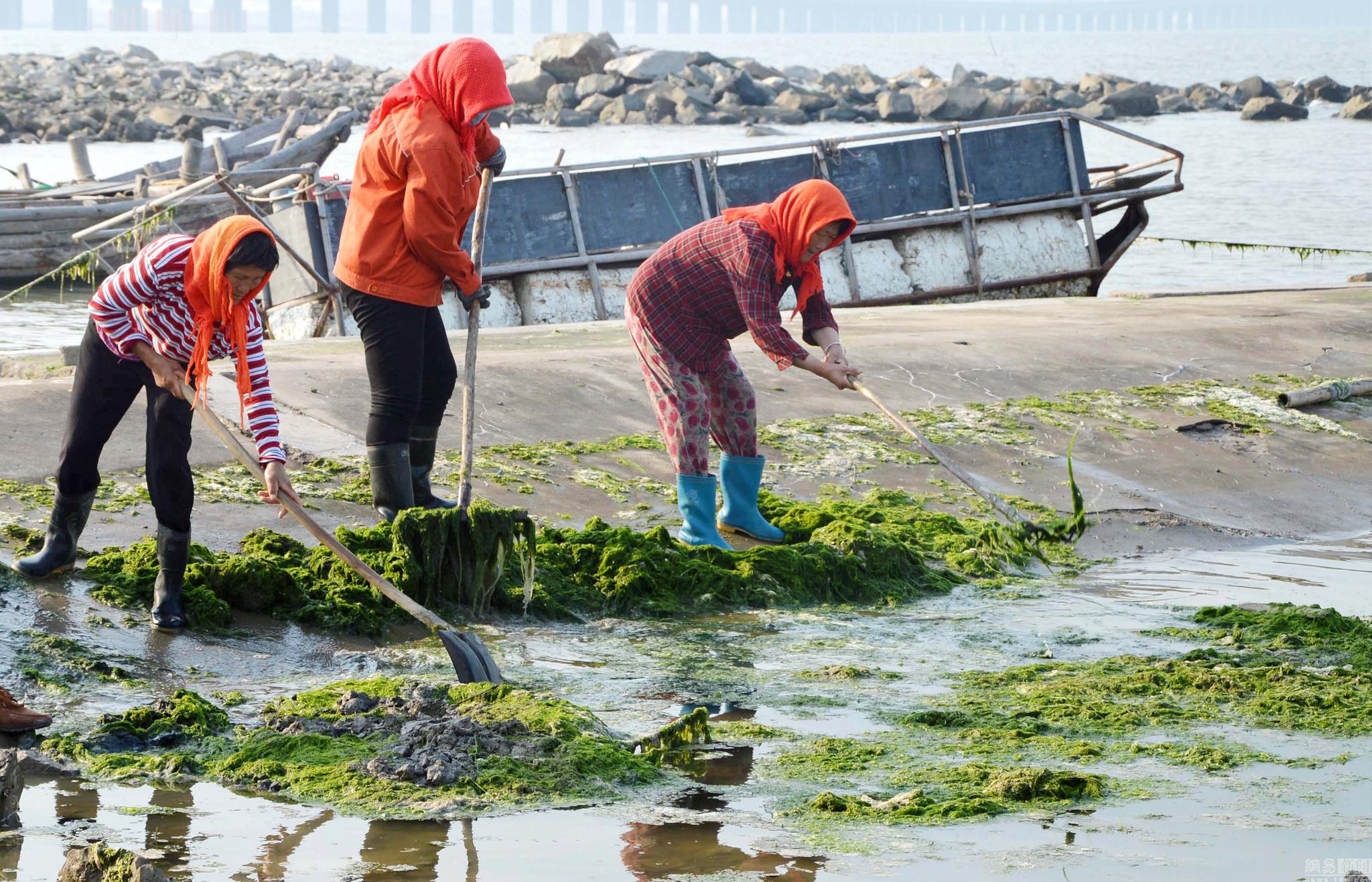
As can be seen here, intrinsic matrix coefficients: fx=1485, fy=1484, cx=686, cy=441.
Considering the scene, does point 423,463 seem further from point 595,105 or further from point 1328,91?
point 1328,91

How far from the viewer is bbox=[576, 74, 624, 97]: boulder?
198 ft

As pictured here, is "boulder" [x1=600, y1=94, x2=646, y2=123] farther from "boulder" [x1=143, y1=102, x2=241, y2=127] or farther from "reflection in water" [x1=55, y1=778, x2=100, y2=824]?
"reflection in water" [x1=55, y1=778, x2=100, y2=824]

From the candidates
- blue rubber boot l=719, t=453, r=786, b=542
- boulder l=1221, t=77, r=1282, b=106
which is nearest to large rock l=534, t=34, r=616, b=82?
boulder l=1221, t=77, r=1282, b=106

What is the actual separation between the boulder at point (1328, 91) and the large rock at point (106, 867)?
77.1 m

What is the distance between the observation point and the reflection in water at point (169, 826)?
11.5ft

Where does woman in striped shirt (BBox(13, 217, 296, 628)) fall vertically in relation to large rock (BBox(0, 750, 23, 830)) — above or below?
above

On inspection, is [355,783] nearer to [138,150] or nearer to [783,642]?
[783,642]

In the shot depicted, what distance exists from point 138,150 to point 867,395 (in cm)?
3883

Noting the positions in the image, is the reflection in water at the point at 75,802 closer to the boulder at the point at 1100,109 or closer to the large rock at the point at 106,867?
the large rock at the point at 106,867

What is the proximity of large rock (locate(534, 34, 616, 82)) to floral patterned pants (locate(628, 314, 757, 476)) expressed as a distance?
59.1 metres

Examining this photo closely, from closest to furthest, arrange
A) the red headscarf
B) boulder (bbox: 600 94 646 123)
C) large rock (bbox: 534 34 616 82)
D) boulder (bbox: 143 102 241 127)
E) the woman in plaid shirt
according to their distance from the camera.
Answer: the red headscarf → the woman in plaid shirt → boulder (bbox: 143 102 241 127) → boulder (bbox: 600 94 646 123) → large rock (bbox: 534 34 616 82)

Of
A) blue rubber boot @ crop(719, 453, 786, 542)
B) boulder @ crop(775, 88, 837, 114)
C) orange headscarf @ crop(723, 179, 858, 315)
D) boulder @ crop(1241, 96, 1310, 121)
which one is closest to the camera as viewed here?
orange headscarf @ crop(723, 179, 858, 315)

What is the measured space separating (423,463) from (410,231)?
1.09 m

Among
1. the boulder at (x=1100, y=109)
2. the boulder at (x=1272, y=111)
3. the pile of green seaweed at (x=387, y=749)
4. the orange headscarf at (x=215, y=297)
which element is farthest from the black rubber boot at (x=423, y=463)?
the boulder at (x=1272, y=111)
